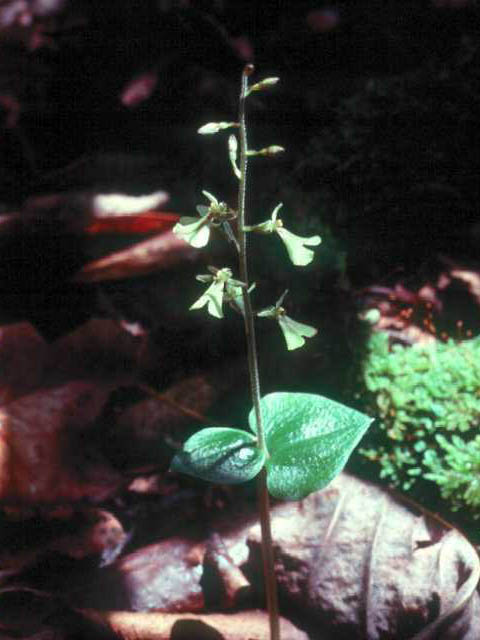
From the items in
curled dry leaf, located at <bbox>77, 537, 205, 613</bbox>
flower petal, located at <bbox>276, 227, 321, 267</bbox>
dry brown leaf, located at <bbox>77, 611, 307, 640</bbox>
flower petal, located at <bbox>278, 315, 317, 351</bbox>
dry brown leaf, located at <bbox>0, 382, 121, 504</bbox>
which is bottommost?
dry brown leaf, located at <bbox>77, 611, 307, 640</bbox>

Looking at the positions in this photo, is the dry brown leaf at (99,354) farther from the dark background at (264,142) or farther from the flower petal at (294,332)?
the flower petal at (294,332)

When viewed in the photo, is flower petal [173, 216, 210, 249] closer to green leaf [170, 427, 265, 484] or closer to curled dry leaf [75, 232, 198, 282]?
green leaf [170, 427, 265, 484]

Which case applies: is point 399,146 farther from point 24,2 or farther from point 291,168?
point 24,2

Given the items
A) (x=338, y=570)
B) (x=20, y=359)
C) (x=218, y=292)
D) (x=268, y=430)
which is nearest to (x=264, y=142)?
(x=20, y=359)

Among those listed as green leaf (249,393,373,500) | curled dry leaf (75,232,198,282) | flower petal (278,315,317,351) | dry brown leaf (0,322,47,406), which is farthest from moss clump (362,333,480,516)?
dry brown leaf (0,322,47,406)

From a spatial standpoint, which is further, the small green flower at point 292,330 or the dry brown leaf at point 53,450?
the dry brown leaf at point 53,450

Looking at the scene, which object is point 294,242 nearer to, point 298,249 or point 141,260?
point 298,249

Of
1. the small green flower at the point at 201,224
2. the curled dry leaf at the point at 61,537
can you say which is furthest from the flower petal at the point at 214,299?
the curled dry leaf at the point at 61,537

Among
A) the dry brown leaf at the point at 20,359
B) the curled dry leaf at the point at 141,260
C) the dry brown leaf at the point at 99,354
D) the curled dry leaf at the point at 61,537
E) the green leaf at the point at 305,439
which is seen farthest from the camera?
the curled dry leaf at the point at 141,260

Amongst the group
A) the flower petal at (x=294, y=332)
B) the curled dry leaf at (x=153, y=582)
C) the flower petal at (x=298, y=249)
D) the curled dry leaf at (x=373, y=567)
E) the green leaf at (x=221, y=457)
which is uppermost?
the flower petal at (x=298, y=249)

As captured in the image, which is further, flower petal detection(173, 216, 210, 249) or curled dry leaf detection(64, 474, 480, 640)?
curled dry leaf detection(64, 474, 480, 640)
